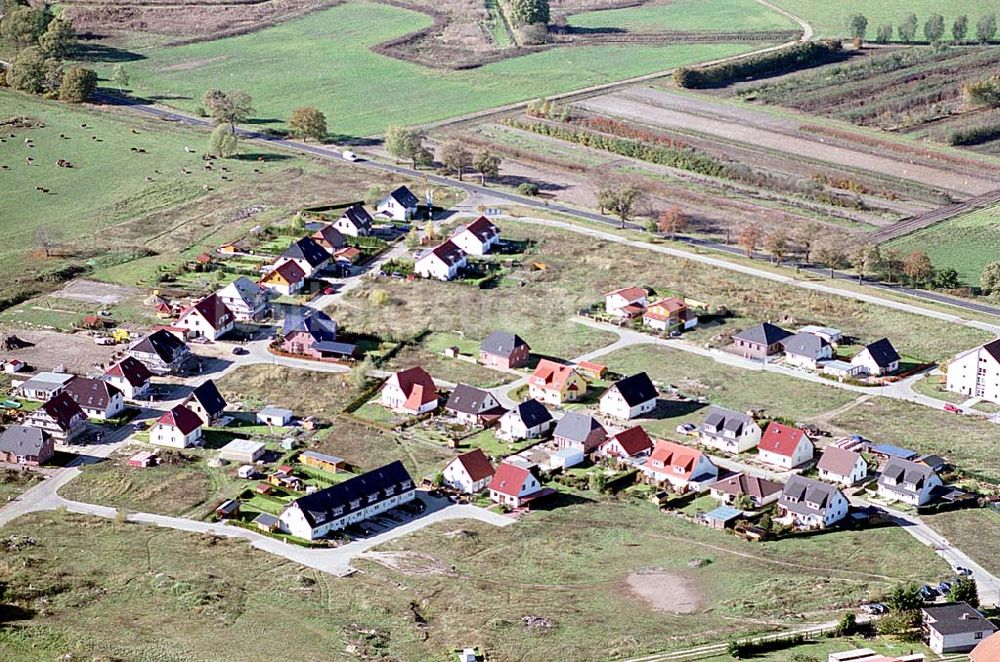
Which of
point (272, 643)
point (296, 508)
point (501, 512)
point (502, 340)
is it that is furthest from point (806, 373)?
point (272, 643)

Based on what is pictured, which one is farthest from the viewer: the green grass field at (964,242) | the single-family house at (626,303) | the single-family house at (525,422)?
the green grass field at (964,242)

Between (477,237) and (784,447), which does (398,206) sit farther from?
(784,447)

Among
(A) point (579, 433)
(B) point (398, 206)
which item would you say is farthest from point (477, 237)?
(A) point (579, 433)

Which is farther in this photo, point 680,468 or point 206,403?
point 206,403

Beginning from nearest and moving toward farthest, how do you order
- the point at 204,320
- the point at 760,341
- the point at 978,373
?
1. the point at 978,373
2. the point at 760,341
3. the point at 204,320

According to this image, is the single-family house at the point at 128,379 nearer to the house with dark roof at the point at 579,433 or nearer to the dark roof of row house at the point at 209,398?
the dark roof of row house at the point at 209,398

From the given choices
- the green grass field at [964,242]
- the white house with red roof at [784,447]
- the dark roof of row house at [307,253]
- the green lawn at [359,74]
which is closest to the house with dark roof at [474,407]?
the white house with red roof at [784,447]

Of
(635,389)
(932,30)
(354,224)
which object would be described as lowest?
(635,389)
